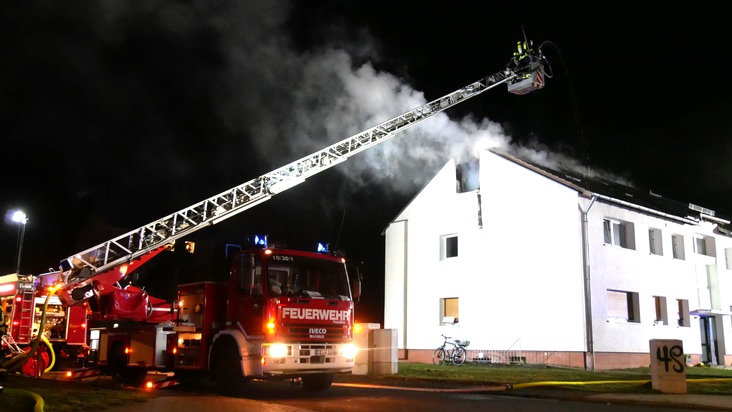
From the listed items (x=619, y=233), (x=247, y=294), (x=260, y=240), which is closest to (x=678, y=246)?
(x=619, y=233)

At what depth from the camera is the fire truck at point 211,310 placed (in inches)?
458

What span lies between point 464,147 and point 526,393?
13559mm

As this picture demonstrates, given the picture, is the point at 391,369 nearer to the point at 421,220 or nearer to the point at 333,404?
the point at 333,404

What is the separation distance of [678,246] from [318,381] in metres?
18.3

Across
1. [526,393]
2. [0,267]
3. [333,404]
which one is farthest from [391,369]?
[0,267]

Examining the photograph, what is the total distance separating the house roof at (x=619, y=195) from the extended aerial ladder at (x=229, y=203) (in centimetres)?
321

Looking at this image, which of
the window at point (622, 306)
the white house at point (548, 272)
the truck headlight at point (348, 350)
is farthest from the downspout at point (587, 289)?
the truck headlight at point (348, 350)

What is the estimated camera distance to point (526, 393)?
12.6 metres

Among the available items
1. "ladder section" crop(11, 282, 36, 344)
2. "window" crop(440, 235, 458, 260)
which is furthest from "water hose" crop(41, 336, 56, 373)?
"window" crop(440, 235, 458, 260)

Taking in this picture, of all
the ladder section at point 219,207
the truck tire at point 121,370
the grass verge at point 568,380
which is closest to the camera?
the grass verge at point 568,380

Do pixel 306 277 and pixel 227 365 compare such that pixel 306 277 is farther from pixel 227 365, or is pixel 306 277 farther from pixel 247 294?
pixel 227 365

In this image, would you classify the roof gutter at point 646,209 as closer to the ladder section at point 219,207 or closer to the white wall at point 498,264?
the white wall at point 498,264

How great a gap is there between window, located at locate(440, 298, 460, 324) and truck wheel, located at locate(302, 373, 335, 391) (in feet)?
38.9

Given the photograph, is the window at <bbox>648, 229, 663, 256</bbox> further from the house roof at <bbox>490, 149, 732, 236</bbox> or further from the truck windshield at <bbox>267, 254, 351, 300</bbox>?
the truck windshield at <bbox>267, 254, 351, 300</bbox>
